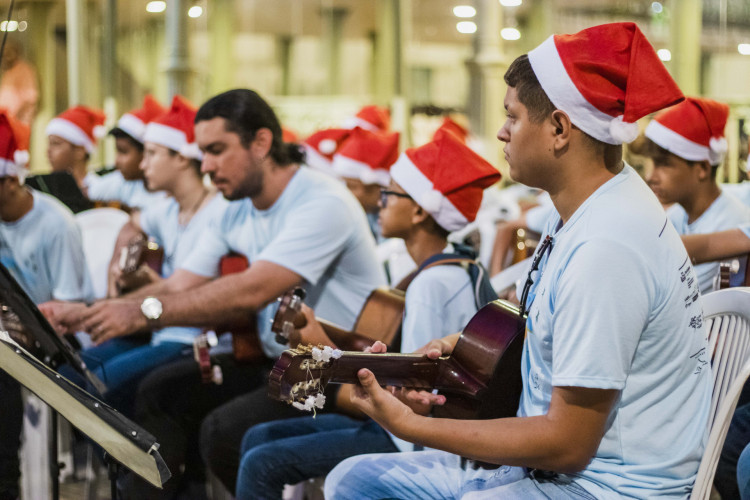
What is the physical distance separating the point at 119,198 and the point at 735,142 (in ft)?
14.9

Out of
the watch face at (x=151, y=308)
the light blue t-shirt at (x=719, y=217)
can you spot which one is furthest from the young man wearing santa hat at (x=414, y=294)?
the light blue t-shirt at (x=719, y=217)

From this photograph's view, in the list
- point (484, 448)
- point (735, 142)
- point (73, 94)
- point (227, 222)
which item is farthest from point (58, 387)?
point (73, 94)

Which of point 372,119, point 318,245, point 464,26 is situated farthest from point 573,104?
point 464,26

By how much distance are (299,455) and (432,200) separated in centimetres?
97

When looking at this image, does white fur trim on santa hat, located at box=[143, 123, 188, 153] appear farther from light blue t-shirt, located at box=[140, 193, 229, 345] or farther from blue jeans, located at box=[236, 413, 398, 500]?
blue jeans, located at box=[236, 413, 398, 500]

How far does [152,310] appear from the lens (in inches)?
143

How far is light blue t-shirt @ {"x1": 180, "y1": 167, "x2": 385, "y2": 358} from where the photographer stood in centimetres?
379

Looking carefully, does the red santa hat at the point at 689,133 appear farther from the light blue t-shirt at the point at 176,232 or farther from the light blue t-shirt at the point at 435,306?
the light blue t-shirt at the point at 176,232

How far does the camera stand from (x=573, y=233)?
2.00m

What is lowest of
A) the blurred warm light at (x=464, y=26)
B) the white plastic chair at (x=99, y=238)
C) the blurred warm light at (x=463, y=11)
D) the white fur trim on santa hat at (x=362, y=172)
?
the white plastic chair at (x=99, y=238)

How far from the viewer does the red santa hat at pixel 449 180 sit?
11.1 ft

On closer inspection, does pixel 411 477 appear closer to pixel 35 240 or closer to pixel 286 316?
pixel 286 316

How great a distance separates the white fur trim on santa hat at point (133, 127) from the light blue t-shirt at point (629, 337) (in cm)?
504

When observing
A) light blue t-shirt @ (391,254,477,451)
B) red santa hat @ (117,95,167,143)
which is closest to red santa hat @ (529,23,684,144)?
light blue t-shirt @ (391,254,477,451)
